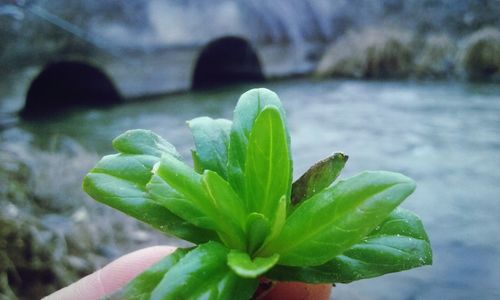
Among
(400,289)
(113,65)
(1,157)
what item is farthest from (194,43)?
(400,289)

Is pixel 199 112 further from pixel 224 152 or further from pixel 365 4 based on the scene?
pixel 224 152

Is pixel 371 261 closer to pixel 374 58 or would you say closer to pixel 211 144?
pixel 211 144

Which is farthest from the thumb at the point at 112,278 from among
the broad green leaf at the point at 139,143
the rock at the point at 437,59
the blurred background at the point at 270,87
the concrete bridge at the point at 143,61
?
the rock at the point at 437,59

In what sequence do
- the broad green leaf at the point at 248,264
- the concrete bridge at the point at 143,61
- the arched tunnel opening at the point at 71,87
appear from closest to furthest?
the broad green leaf at the point at 248,264
the concrete bridge at the point at 143,61
the arched tunnel opening at the point at 71,87

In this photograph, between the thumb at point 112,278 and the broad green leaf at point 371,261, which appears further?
the thumb at point 112,278

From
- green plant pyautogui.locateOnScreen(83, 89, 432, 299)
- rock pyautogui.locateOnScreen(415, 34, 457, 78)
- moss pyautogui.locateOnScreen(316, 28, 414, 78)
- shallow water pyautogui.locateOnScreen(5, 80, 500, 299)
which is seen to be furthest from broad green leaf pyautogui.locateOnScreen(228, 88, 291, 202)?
moss pyautogui.locateOnScreen(316, 28, 414, 78)

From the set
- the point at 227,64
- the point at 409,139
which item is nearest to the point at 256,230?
the point at 409,139

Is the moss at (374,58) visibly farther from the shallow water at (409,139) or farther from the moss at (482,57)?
the moss at (482,57)
